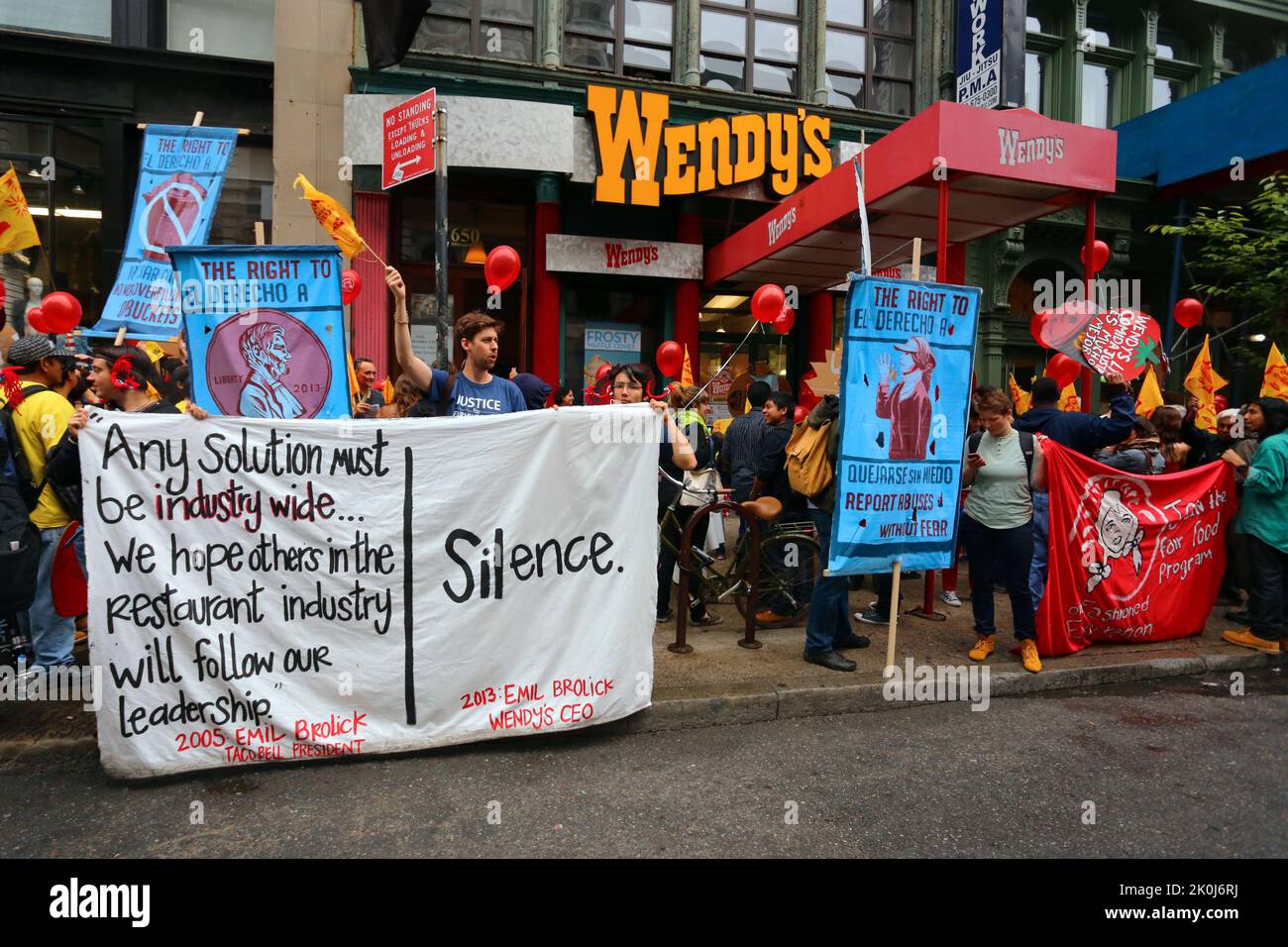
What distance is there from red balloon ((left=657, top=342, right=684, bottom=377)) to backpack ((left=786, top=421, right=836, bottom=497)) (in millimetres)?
4838

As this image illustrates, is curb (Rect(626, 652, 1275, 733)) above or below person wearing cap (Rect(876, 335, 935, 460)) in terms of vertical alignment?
below

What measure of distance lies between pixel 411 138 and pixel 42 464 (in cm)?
400

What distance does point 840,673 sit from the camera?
512 centimetres

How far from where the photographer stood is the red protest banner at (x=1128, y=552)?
5.53m

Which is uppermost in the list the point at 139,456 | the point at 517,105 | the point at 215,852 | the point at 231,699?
the point at 517,105

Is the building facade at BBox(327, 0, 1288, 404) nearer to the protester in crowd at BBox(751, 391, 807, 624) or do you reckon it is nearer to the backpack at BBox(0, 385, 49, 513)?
the protester in crowd at BBox(751, 391, 807, 624)

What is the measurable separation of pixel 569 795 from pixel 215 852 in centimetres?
143

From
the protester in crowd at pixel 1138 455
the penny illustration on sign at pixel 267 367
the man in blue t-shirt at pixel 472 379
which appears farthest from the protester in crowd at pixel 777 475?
the penny illustration on sign at pixel 267 367

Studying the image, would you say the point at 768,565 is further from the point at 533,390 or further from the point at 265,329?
the point at 265,329

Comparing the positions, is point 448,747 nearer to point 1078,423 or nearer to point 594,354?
point 1078,423

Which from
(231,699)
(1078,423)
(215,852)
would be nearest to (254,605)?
(231,699)

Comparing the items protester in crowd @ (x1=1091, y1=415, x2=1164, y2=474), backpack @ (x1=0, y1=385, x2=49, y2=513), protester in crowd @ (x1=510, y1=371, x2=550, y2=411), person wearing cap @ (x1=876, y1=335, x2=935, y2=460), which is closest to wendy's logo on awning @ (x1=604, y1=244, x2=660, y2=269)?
protester in crowd @ (x1=510, y1=371, x2=550, y2=411)

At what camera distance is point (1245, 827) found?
3348 mm

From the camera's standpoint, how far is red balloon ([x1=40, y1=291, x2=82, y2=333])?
239 inches
